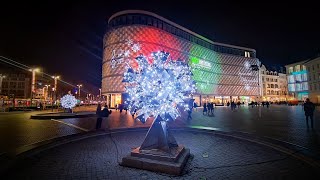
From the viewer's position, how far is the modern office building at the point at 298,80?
76.2 metres

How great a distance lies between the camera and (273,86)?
10569 cm

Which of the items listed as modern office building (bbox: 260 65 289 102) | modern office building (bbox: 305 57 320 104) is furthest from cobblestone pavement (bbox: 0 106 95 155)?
modern office building (bbox: 260 65 289 102)

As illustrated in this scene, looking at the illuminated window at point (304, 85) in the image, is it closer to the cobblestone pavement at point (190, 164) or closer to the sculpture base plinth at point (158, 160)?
the cobblestone pavement at point (190, 164)

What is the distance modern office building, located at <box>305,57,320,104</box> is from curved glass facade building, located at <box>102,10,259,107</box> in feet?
68.5

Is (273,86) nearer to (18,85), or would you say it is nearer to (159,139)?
(159,139)

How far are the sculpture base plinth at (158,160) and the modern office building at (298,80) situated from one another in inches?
3527

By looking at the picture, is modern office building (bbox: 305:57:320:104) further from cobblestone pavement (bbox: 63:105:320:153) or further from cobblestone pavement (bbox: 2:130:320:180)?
cobblestone pavement (bbox: 2:130:320:180)

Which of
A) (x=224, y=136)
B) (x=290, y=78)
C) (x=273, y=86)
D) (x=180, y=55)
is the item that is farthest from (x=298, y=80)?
(x=224, y=136)

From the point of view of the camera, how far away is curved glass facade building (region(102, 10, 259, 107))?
5309 centimetres

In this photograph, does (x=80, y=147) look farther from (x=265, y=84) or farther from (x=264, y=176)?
(x=265, y=84)

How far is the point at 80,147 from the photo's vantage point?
25.1 ft

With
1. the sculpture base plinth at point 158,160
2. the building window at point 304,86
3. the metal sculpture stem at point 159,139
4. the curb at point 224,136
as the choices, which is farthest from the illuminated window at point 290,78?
the sculpture base plinth at point 158,160

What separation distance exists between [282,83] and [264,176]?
412ft

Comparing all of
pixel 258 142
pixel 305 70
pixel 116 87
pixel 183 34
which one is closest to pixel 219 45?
pixel 183 34
